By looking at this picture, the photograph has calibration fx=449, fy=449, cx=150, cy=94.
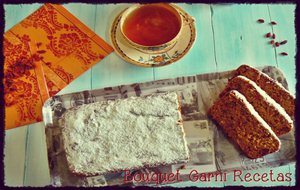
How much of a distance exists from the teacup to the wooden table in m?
0.18

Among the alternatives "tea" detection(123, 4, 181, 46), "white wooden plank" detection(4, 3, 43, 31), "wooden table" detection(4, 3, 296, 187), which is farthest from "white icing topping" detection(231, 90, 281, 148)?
"white wooden plank" detection(4, 3, 43, 31)

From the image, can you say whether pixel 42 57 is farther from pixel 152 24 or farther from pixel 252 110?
pixel 252 110

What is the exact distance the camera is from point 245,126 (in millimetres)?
2258

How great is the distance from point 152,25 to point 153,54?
0.54 feet

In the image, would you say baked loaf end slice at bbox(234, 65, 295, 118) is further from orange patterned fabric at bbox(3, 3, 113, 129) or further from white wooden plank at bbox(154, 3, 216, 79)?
orange patterned fabric at bbox(3, 3, 113, 129)

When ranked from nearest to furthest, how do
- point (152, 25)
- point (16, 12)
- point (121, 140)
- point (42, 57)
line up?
point (121, 140), point (152, 25), point (42, 57), point (16, 12)

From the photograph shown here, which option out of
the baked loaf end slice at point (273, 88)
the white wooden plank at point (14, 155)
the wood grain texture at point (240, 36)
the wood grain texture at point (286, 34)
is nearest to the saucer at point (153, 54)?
the wood grain texture at point (240, 36)

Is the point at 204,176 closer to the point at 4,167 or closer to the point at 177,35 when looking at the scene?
the point at 177,35

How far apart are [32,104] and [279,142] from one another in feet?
4.44

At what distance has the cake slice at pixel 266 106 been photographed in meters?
2.28

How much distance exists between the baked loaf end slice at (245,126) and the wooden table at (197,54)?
24cm

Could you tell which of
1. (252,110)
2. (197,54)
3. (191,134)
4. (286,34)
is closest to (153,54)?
(197,54)

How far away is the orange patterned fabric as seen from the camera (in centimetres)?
254

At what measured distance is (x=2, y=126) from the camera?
97.7 inches
